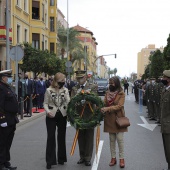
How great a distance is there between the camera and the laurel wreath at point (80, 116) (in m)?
7.31

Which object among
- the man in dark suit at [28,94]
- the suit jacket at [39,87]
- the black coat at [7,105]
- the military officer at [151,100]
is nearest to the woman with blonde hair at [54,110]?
the black coat at [7,105]

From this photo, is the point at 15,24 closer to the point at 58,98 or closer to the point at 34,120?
the point at 34,120

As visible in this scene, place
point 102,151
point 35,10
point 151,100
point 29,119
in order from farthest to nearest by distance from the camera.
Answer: point 35,10 → point 151,100 → point 29,119 → point 102,151

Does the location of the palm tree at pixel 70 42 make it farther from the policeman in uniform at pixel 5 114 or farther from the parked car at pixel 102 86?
the policeman in uniform at pixel 5 114

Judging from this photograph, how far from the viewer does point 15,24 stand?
3347 centimetres

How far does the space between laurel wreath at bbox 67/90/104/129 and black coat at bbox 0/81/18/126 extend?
1078 mm

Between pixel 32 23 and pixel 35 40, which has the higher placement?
pixel 32 23

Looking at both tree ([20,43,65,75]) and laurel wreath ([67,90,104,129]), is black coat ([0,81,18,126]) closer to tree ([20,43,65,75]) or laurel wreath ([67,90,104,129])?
laurel wreath ([67,90,104,129])

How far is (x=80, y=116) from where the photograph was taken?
7488mm

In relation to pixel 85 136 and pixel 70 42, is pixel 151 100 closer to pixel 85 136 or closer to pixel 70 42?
pixel 85 136

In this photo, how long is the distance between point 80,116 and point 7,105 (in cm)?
149

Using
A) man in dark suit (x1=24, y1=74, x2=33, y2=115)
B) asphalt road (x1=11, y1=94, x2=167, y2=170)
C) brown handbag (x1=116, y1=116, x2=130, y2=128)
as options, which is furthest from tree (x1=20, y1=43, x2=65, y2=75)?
brown handbag (x1=116, y1=116, x2=130, y2=128)

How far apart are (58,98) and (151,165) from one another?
7.63 feet

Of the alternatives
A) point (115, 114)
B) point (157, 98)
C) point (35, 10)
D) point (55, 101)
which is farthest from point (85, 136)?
point (35, 10)
